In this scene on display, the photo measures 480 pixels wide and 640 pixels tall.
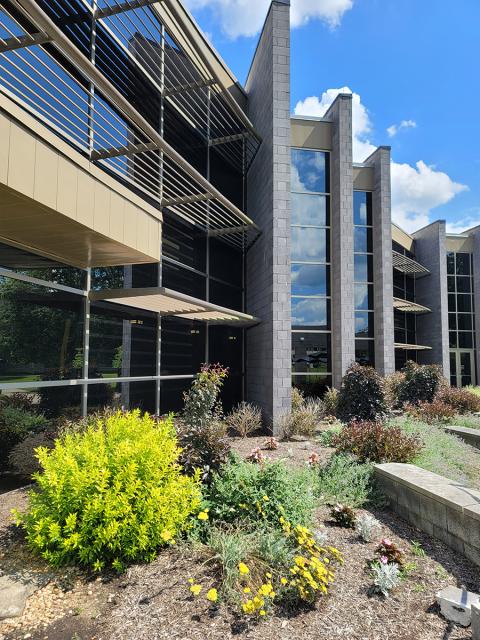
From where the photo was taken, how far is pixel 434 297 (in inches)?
954

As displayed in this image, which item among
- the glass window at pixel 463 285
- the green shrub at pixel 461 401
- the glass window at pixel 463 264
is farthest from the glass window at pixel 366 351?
the glass window at pixel 463 264

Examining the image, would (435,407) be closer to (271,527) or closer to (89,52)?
(271,527)

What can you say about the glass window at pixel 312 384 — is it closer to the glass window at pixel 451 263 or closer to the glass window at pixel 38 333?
the glass window at pixel 38 333

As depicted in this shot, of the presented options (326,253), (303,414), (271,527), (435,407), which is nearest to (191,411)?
(303,414)

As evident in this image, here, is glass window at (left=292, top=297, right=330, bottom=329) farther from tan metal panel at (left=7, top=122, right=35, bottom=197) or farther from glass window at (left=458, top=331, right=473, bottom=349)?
glass window at (left=458, top=331, right=473, bottom=349)

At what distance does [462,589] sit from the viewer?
351 cm

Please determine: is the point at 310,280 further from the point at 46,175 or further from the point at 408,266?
the point at 46,175

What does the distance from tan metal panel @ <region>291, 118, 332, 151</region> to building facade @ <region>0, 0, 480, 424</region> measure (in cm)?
6

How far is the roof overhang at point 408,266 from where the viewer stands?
884 inches

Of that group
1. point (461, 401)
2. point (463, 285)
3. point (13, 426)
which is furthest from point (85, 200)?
point (463, 285)

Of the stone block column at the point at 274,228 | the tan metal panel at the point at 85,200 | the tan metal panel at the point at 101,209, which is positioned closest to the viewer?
the tan metal panel at the point at 85,200

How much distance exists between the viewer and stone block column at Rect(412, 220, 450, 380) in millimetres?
23094

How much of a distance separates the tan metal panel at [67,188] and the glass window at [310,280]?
460 inches

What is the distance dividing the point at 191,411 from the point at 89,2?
948 cm
